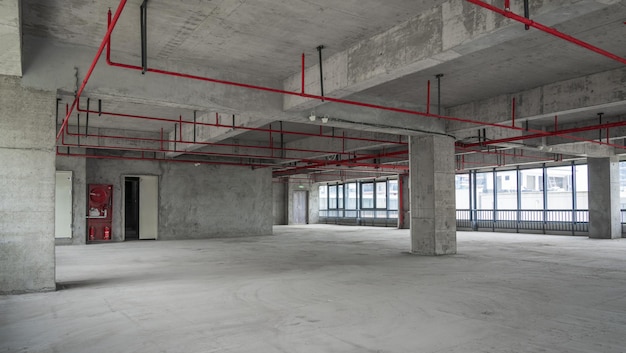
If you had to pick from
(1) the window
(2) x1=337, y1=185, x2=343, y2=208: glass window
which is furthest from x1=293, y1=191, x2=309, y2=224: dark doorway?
(1) the window

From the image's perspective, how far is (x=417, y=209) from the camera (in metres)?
13.6

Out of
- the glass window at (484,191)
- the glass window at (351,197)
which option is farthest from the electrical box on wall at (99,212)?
the glass window at (351,197)

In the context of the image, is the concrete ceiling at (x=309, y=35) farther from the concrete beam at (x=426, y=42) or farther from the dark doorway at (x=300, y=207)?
the dark doorway at (x=300, y=207)

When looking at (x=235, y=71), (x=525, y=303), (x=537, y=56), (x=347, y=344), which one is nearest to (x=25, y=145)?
(x=235, y=71)

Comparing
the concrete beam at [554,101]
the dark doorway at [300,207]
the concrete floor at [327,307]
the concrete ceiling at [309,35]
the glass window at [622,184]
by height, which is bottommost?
the concrete floor at [327,307]

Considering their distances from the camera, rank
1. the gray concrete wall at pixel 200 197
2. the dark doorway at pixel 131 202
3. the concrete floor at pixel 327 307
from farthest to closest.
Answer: the dark doorway at pixel 131 202
the gray concrete wall at pixel 200 197
the concrete floor at pixel 327 307

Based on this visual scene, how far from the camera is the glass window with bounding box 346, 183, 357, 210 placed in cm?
3588

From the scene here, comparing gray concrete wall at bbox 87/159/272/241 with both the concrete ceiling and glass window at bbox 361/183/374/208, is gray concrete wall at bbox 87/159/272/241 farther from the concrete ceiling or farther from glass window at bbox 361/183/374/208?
glass window at bbox 361/183/374/208

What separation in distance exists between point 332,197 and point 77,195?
2302 cm

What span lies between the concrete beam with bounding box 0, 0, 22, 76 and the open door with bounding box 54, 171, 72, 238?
10639 mm

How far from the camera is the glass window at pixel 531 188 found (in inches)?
958

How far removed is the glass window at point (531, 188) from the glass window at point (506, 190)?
1.47 feet

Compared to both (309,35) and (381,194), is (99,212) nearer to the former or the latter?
(309,35)

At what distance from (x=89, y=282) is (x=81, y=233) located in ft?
32.8
